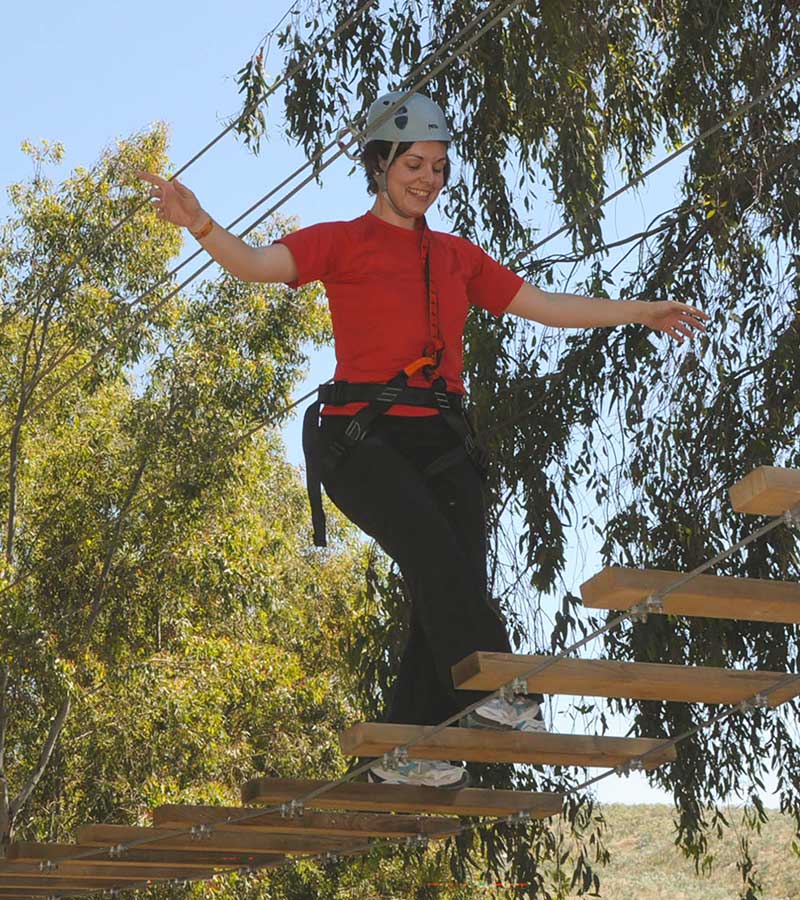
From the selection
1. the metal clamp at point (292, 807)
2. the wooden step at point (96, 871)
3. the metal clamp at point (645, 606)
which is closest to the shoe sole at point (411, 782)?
the metal clamp at point (292, 807)

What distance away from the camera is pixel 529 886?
643 cm

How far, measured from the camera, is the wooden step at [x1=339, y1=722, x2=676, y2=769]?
10.5ft

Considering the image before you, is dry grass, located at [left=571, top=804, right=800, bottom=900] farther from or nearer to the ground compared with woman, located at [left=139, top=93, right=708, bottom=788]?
nearer to the ground

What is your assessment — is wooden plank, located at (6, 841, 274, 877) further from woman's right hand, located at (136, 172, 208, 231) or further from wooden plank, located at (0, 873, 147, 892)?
woman's right hand, located at (136, 172, 208, 231)

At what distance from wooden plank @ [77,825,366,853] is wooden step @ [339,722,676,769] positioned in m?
1.11

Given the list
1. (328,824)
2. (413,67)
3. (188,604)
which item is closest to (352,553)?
(188,604)

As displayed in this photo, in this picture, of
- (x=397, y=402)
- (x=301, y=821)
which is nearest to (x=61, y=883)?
(x=301, y=821)

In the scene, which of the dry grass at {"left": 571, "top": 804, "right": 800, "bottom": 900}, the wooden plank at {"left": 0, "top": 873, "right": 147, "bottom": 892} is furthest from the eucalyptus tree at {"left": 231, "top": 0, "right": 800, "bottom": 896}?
the dry grass at {"left": 571, "top": 804, "right": 800, "bottom": 900}

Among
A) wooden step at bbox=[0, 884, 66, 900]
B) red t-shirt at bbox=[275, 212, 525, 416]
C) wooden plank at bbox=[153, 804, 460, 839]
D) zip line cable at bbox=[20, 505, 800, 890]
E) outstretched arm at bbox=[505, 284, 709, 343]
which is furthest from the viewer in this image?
wooden step at bbox=[0, 884, 66, 900]

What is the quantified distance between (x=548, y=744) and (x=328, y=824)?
892 mm

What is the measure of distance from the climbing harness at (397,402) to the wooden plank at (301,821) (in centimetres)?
91

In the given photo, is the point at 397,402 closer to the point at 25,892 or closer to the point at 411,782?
the point at 411,782

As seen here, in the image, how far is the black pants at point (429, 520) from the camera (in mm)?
3314

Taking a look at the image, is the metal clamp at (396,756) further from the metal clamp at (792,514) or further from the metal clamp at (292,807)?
the metal clamp at (792,514)
